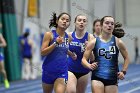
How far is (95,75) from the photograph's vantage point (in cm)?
644

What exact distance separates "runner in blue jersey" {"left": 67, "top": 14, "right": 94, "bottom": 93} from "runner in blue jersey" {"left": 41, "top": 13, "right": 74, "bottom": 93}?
24.6 inches

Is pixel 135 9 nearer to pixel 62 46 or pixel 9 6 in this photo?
pixel 9 6

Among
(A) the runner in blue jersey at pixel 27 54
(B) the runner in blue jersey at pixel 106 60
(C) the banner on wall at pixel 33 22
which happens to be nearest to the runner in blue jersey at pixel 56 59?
(B) the runner in blue jersey at pixel 106 60

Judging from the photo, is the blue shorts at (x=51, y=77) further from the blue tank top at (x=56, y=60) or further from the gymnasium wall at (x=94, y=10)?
the gymnasium wall at (x=94, y=10)

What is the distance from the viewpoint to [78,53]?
7.71 m

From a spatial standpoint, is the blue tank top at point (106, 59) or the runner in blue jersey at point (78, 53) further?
the runner in blue jersey at point (78, 53)

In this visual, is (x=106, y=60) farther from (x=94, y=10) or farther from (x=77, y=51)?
(x=94, y=10)

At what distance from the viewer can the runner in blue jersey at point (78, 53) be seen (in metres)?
7.60

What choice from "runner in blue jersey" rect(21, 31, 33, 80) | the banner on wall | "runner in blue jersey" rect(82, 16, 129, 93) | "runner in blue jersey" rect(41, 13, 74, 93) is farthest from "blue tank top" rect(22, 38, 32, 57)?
"runner in blue jersey" rect(82, 16, 129, 93)

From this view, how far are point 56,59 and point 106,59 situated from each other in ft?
3.02

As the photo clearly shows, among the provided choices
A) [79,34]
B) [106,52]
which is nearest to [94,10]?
[79,34]

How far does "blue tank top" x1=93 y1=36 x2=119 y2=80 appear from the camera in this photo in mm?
6398

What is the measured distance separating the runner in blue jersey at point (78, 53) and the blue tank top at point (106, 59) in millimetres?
1176

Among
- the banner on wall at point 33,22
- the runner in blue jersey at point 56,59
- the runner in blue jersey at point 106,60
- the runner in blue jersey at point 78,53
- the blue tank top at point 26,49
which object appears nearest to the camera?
the runner in blue jersey at point 106,60
